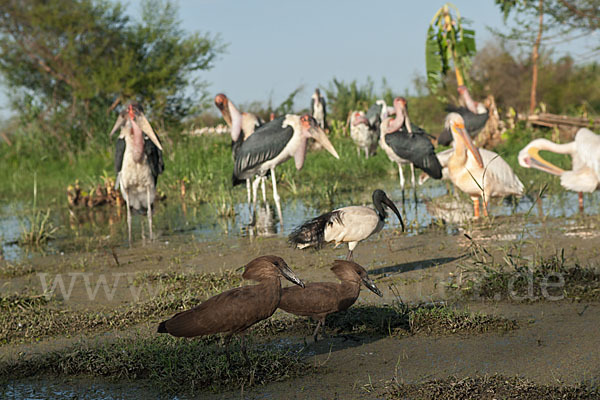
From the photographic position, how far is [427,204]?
1060cm

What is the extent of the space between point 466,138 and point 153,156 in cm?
422

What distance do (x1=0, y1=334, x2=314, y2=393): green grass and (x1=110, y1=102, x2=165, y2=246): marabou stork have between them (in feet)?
15.9

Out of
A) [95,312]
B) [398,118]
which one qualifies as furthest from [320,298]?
[398,118]

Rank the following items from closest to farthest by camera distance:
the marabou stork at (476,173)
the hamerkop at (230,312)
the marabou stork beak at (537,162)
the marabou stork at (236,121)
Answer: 1. the hamerkop at (230,312)
2. the marabou stork at (476,173)
3. the marabou stork beak at (537,162)
4. the marabou stork at (236,121)

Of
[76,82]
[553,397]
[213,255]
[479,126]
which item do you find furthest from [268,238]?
[76,82]

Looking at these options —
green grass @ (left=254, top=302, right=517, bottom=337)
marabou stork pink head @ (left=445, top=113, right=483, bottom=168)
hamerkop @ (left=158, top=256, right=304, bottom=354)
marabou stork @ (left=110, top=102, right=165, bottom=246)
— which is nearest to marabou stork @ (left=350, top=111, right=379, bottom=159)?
marabou stork pink head @ (left=445, top=113, right=483, bottom=168)

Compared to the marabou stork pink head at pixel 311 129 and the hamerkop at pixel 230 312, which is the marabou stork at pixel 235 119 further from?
the hamerkop at pixel 230 312

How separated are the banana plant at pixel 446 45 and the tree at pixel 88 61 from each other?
9.05m

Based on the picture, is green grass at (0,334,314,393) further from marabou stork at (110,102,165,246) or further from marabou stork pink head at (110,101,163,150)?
marabou stork pink head at (110,101,163,150)

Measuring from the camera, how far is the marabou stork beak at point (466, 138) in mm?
8816

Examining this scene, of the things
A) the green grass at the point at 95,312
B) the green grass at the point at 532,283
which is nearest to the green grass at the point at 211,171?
the green grass at the point at 95,312

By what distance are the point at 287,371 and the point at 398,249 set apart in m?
3.73

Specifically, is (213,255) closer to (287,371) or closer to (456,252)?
(456,252)

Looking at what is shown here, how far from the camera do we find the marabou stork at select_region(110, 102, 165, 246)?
919 centimetres
